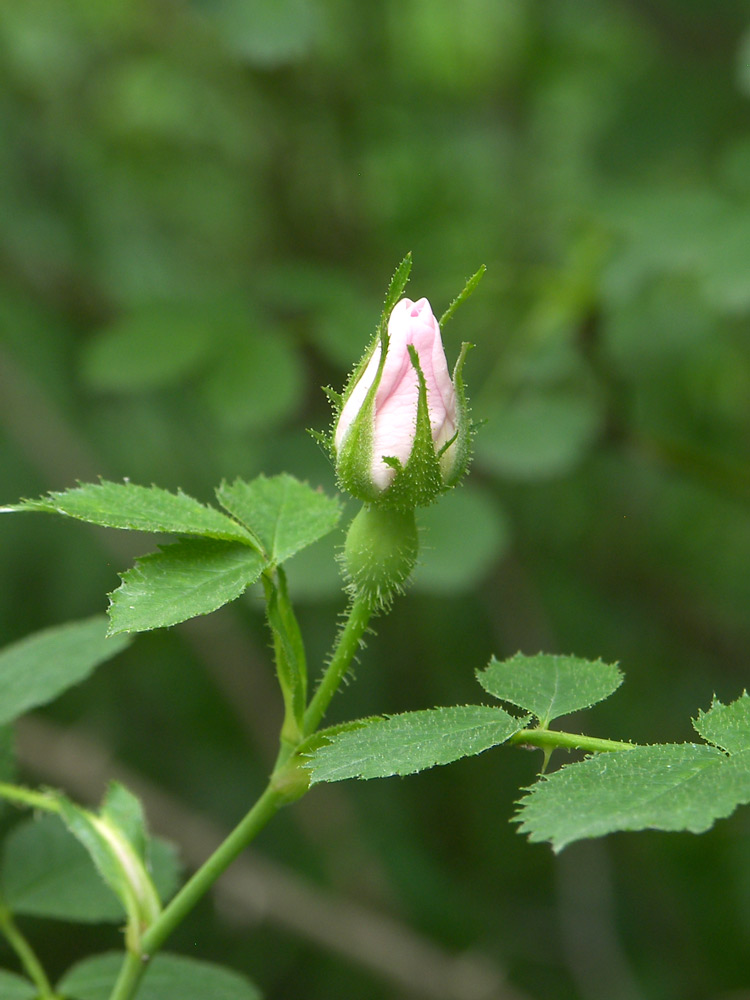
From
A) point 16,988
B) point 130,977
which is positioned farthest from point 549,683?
point 16,988

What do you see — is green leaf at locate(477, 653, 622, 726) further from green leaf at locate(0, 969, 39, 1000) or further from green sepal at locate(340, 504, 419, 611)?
green leaf at locate(0, 969, 39, 1000)

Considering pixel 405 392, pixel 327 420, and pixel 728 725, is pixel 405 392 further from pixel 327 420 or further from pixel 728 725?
pixel 327 420

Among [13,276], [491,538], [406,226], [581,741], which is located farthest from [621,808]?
[406,226]

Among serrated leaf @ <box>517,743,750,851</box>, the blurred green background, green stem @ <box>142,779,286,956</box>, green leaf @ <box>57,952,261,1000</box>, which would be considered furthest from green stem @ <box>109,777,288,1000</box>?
the blurred green background

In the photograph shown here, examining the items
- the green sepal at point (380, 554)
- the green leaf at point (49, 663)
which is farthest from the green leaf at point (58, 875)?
the green sepal at point (380, 554)

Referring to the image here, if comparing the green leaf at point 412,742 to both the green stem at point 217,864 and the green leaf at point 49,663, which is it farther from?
the green leaf at point 49,663

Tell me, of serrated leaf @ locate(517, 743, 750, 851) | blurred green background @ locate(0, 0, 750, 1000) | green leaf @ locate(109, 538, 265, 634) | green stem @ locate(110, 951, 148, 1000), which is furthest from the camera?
blurred green background @ locate(0, 0, 750, 1000)

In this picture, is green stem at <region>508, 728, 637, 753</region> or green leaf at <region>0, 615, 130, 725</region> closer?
green stem at <region>508, 728, 637, 753</region>
